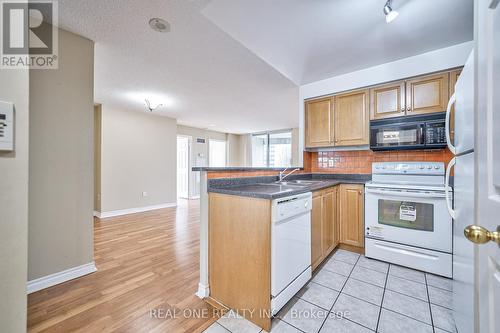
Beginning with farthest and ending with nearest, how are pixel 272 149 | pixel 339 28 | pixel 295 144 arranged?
pixel 272 149, pixel 295 144, pixel 339 28

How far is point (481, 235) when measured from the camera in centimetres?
53

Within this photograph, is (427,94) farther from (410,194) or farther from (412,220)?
(412,220)

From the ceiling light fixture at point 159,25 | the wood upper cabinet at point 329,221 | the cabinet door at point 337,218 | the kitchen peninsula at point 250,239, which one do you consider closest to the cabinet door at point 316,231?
the kitchen peninsula at point 250,239

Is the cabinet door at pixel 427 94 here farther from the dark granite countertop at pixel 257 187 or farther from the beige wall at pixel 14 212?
the beige wall at pixel 14 212

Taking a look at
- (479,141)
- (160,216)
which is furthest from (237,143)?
(479,141)

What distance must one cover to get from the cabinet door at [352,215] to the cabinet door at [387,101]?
3.31ft

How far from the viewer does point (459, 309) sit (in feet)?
3.98

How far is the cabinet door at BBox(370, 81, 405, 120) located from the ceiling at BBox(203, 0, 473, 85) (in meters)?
0.33

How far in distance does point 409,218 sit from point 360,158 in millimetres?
1110

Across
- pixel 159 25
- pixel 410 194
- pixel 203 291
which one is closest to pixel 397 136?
Result: pixel 410 194

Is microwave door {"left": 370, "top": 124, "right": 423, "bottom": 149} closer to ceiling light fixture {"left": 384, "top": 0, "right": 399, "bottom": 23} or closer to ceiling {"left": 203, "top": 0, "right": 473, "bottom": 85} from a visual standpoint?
ceiling {"left": 203, "top": 0, "right": 473, "bottom": 85}

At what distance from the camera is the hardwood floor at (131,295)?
1437 mm

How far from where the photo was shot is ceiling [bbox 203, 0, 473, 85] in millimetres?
1713

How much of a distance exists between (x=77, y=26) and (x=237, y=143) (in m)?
6.61
